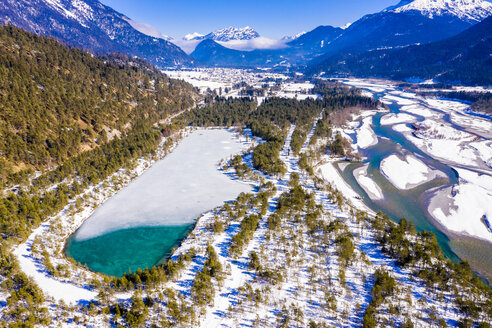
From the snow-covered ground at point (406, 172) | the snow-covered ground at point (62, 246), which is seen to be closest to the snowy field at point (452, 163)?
the snow-covered ground at point (406, 172)

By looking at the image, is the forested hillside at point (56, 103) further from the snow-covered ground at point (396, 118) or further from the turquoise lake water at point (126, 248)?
the snow-covered ground at point (396, 118)

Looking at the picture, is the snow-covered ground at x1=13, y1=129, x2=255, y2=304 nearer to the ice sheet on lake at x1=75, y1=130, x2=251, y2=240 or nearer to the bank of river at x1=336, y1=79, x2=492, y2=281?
the ice sheet on lake at x1=75, y1=130, x2=251, y2=240

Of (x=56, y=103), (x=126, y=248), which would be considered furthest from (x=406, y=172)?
(x=56, y=103)

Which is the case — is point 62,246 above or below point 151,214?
below

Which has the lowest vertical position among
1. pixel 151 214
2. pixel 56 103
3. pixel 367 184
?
pixel 151 214

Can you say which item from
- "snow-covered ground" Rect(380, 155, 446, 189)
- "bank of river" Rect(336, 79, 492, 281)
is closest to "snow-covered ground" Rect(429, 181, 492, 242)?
"bank of river" Rect(336, 79, 492, 281)

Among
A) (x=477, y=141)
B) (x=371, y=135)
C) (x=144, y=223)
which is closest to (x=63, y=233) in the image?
(x=144, y=223)

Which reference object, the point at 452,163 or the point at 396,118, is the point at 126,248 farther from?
the point at 396,118

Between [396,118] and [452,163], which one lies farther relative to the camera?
[396,118]
